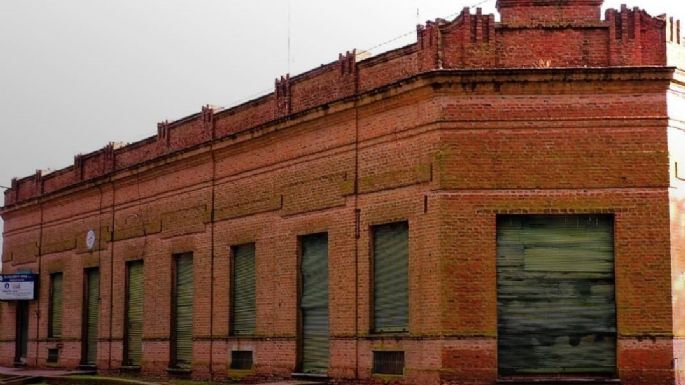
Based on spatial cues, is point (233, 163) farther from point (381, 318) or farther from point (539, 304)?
point (539, 304)

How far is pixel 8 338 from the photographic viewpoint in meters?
43.7

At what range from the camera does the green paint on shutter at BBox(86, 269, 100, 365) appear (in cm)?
3709

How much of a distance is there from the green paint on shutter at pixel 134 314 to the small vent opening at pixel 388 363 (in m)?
12.1

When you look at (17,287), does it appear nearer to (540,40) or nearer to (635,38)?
(540,40)

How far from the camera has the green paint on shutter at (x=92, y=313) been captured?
37094 millimetres

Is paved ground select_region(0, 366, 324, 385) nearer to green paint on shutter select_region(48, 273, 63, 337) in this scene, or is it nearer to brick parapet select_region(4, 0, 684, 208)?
green paint on shutter select_region(48, 273, 63, 337)

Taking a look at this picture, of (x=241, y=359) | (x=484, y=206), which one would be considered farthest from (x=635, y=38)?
(x=241, y=359)

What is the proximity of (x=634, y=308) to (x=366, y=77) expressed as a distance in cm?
759

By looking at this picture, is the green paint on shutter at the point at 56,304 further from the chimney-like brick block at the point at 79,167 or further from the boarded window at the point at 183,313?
the boarded window at the point at 183,313

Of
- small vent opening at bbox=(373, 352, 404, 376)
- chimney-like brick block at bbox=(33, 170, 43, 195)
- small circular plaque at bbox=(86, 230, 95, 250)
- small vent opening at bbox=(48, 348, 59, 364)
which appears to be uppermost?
chimney-like brick block at bbox=(33, 170, 43, 195)

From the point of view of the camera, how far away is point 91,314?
37562mm

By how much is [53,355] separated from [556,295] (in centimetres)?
2311

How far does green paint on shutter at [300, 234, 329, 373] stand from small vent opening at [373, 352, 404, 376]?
83.0 inches

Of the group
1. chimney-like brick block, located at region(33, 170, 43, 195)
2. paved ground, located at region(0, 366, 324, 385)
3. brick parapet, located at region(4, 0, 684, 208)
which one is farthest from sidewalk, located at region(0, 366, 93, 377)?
brick parapet, located at region(4, 0, 684, 208)
